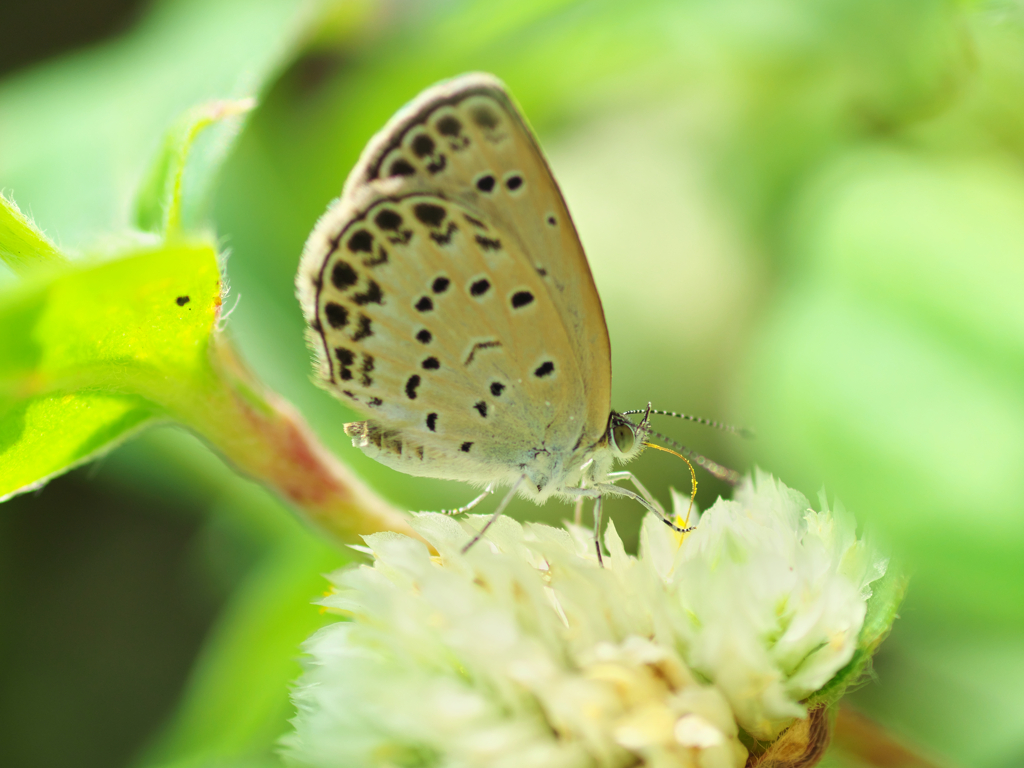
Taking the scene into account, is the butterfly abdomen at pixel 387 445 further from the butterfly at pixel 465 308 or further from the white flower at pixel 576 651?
the white flower at pixel 576 651

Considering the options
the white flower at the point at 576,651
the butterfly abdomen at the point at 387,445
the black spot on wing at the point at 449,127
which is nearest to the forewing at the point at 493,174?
the black spot on wing at the point at 449,127

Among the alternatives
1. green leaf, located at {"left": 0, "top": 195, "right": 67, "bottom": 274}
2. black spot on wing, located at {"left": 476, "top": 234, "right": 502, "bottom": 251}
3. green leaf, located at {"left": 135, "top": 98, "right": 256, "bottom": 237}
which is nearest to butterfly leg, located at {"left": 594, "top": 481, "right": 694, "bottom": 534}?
black spot on wing, located at {"left": 476, "top": 234, "right": 502, "bottom": 251}

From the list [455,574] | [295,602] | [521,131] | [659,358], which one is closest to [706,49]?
[659,358]

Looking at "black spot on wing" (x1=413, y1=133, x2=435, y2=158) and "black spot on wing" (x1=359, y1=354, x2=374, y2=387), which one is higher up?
"black spot on wing" (x1=413, y1=133, x2=435, y2=158)

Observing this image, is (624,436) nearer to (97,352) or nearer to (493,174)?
(493,174)

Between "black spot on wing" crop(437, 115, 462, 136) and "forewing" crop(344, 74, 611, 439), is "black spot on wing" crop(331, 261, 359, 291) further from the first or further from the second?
"black spot on wing" crop(437, 115, 462, 136)

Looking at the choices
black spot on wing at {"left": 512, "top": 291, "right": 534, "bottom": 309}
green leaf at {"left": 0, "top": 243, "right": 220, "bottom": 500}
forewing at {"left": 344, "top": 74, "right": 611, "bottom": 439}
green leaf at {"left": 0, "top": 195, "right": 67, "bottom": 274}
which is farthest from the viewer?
black spot on wing at {"left": 512, "top": 291, "right": 534, "bottom": 309}

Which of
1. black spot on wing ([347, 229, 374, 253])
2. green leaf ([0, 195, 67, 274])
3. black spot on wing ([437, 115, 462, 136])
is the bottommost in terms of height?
black spot on wing ([347, 229, 374, 253])
